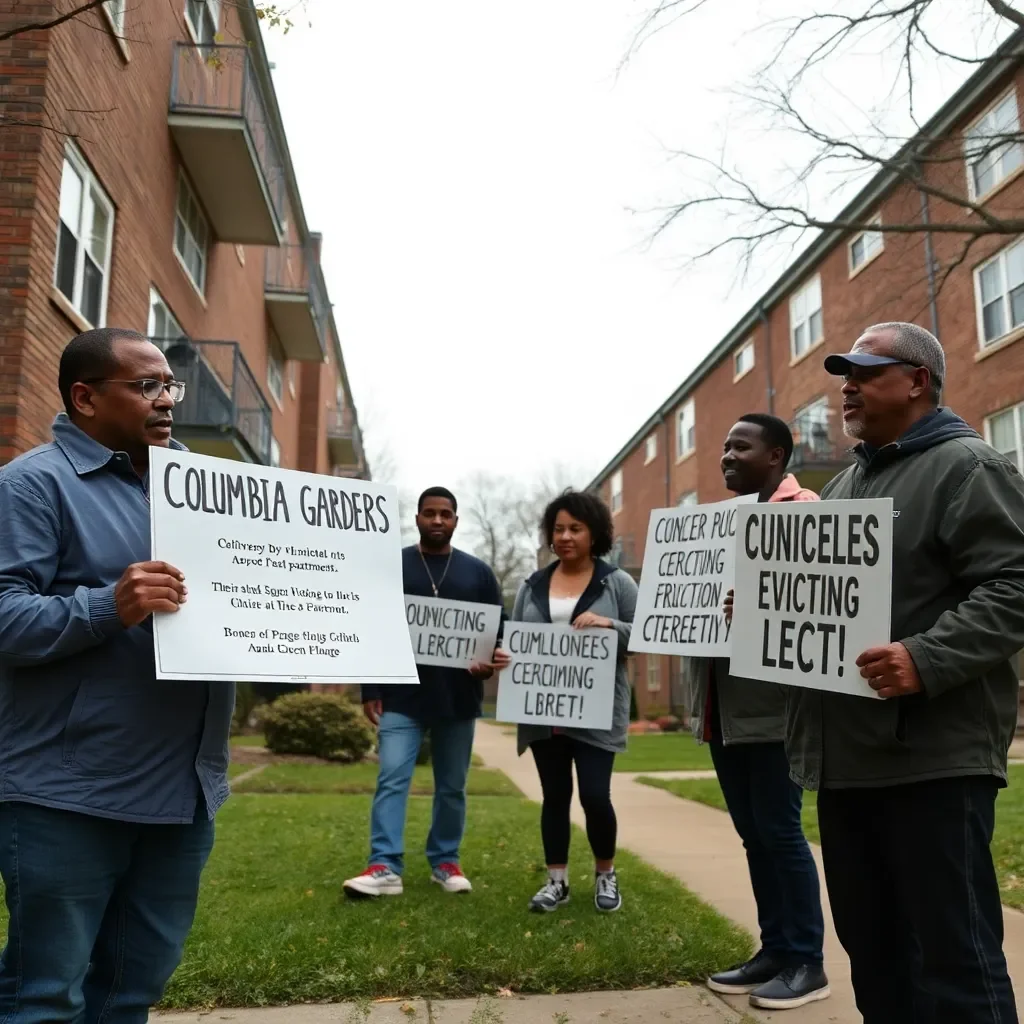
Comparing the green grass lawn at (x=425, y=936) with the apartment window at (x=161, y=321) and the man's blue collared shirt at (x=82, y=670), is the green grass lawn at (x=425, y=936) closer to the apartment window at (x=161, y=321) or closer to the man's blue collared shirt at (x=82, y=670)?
the man's blue collared shirt at (x=82, y=670)

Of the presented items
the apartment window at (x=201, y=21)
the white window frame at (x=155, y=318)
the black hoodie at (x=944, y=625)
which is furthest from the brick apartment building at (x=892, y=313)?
the apartment window at (x=201, y=21)

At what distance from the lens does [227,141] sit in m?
13.9

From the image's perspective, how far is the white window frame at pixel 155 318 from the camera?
1319cm

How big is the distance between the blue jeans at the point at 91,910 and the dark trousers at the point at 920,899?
1775mm

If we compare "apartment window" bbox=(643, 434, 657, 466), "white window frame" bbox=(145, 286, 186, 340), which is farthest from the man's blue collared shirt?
"apartment window" bbox=(643, 434, 657, 466)

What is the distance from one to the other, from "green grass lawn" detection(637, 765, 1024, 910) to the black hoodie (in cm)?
212

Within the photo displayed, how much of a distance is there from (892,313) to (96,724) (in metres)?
19.8

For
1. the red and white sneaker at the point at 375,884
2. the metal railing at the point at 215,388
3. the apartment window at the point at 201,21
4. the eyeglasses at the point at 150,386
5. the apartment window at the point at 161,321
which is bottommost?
the red and white sneaker at the point at 375,884

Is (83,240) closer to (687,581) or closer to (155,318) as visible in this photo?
(155,318)

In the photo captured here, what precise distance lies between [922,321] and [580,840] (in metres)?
15.3

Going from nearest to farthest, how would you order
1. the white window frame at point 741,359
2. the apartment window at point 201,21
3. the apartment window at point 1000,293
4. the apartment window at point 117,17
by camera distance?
1. the apartment window at point 117,17
2. the apartment window at point 201,21
3. the apartment window at point 1000,293
4. the white window frame at point 741,359

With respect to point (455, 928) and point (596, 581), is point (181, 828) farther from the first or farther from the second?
point (596, 581)

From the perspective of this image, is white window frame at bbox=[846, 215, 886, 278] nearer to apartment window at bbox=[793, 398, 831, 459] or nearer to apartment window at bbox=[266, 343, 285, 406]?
apartment window at bbox=[793, 398, 831, 459]

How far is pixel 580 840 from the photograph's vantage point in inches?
305
